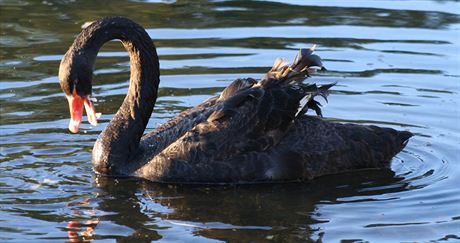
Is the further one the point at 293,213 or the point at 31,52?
the point at 31,52

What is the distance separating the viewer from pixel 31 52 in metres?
14.1

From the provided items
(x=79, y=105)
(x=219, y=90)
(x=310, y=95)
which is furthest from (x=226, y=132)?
(x=219, y=90)

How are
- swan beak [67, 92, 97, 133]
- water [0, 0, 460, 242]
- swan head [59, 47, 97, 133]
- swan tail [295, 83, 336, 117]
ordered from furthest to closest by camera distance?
1. swan tail [295, 83, 336, 117]
2. swan beak [67, 92, 97, 133]
3. swan head [59, 47, 97, 133]
4. water [0, 0, 460, 242]

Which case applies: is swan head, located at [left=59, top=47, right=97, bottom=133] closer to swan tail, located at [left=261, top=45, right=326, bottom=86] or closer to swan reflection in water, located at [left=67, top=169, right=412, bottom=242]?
swan reflection in water, located at [left=67, top=169, right=412, bottom=242]

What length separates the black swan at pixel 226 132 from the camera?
9898mm

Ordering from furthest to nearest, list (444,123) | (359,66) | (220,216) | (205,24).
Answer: (205,24) < (359,66) < (444,123) < (220,216)

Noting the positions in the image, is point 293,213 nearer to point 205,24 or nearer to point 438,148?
point 438,148

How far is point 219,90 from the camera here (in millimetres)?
12539

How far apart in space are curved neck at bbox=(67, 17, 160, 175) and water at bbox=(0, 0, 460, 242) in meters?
0.23

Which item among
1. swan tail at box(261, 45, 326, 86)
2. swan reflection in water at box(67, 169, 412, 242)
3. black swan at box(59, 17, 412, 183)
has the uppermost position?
swan tail at box(261, 45, 326, 86)

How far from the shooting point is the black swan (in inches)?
390

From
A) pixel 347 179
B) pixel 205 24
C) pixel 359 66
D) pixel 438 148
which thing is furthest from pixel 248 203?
pixel 205 24

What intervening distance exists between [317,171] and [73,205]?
2214mm

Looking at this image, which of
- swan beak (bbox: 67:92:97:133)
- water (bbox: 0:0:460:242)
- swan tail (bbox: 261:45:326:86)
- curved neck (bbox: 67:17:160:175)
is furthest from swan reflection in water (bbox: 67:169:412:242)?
swan tail (bbox: 261:45:326:86)
